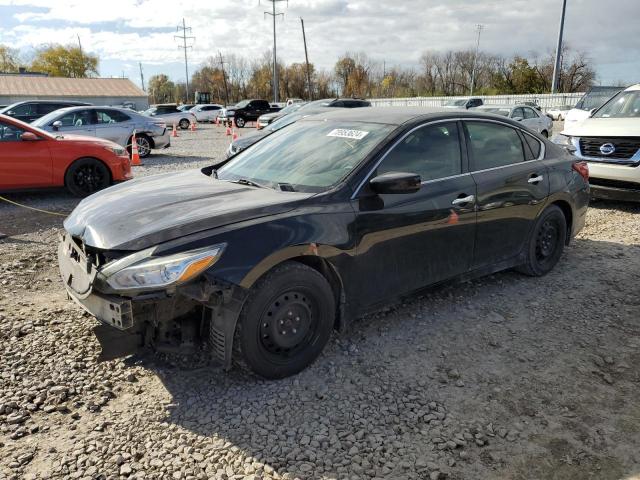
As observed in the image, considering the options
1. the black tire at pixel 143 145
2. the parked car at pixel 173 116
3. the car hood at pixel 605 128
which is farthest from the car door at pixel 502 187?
the parked car at pixel 173 116

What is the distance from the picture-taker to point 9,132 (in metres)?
7.99

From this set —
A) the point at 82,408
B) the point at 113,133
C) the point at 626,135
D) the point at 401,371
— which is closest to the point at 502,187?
the point at 401,371

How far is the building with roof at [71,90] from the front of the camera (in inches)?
2163

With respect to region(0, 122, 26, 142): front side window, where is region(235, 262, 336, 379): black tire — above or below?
below

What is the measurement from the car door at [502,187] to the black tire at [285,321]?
1.71m

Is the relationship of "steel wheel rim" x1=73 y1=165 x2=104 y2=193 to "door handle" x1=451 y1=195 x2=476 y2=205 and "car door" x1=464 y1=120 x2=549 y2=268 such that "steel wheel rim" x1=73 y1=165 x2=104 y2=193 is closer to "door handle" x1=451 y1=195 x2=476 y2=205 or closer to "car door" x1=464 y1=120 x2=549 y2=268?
"car door" x1=464 y1=120 x2=549 y2=268

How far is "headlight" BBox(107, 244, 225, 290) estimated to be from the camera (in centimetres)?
279

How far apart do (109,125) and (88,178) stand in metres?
5.56

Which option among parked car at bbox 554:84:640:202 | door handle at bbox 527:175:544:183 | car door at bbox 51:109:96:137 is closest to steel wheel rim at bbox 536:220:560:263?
door handle at bbox 527:175:544:183

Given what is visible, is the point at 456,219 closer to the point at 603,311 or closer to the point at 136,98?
the point at 603,311

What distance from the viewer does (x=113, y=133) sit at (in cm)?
1378

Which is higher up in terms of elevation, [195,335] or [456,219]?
[456,219]

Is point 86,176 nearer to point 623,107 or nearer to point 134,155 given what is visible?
point 134,155

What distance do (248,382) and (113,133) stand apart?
40.0ft
